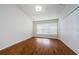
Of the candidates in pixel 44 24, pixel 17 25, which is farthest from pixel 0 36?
pixel 44 24

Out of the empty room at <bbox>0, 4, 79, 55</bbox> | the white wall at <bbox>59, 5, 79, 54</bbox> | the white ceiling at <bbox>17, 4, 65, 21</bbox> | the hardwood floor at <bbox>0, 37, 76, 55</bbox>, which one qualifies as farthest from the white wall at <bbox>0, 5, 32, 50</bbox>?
the white wall at <bbox>59, 5, 79, 54</bbox>

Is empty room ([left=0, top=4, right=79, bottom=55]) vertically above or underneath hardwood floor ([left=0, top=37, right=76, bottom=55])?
above

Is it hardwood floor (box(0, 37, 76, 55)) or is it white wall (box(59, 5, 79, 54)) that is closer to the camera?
white wall (box(59, 5, 79, 54))

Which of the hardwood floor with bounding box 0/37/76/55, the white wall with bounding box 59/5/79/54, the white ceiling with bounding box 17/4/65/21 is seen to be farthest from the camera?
the white ceiling with bounding box 17/4/65/21

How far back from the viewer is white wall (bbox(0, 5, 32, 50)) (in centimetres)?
262

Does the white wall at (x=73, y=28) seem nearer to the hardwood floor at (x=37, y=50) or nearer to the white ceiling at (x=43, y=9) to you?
the hardwood floor at (x=37, y=50)

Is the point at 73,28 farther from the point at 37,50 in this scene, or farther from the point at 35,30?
the point at 35,30

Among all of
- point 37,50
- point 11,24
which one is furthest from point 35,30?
point 37,50

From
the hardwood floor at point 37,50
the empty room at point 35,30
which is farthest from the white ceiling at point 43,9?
the hardwood floor at point 37,50

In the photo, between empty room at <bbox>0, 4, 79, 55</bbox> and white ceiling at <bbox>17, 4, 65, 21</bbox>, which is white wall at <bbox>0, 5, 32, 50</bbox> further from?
white ceiling at <bbox>17, 4, 65, 21</bbox>

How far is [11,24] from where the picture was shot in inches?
122

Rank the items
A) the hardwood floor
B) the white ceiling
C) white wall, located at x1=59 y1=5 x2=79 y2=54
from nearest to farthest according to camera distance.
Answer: white wall, located at x1=59 y1=5 x2=79 y2=54 → the hardwood floor → the white ceiling
